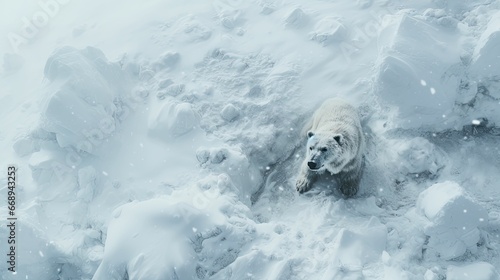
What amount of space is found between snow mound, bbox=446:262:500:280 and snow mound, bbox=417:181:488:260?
17 centimetres

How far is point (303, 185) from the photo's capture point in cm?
556

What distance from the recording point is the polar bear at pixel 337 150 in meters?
5.10

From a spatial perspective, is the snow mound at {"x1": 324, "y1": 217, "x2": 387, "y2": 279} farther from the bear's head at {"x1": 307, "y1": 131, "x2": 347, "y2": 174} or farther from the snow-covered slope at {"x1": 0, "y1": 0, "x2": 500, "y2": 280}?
the bear's head at {"x1": 307, "y1": 131, "x2": 347, "y2": 174}

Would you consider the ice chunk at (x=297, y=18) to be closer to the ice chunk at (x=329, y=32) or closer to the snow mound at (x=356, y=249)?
the ice chunk at (x=329, y=32)

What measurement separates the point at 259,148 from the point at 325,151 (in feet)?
4.54

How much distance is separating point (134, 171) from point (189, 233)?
1.83m

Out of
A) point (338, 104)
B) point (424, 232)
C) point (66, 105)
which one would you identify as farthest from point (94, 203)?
point (424, 232)

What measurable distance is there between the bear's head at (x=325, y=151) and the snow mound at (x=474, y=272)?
6.08ft

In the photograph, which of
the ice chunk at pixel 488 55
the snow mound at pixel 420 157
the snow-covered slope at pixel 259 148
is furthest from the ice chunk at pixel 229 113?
the ice chunk at pixel 488 55

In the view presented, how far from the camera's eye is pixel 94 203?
548 cm

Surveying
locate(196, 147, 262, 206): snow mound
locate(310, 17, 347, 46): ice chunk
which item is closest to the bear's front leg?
locate(196, 147, 262, 206): snow mound

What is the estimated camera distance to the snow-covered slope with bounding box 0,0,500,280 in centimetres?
434

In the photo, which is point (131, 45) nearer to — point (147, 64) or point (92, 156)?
point (147, 64)

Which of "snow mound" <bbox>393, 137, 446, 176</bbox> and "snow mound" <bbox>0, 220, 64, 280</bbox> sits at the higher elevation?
"snow mound" <bbox>0, 220, 64, 280</bbox>
